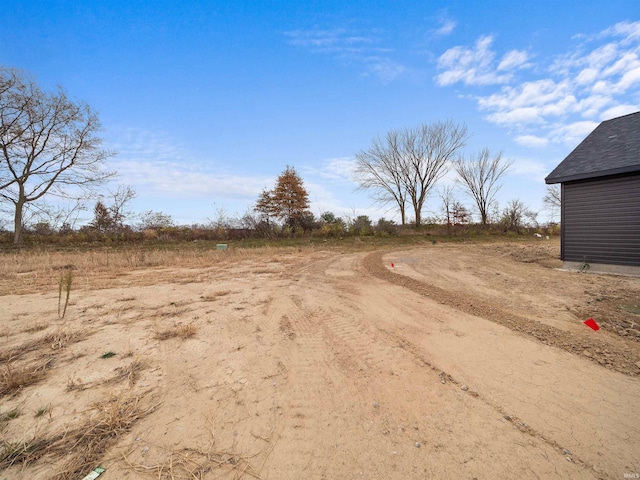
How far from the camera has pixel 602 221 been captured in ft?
26.6

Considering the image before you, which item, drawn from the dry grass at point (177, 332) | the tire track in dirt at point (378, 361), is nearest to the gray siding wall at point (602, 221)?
the tire track in dirt at point (378, 361)

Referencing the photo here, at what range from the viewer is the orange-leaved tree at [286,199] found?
993 inches

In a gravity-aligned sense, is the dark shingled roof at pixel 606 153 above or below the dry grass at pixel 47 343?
above

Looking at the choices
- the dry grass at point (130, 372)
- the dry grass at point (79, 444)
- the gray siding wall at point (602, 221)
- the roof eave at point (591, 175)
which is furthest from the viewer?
the gray siding wall at point (602, 221)

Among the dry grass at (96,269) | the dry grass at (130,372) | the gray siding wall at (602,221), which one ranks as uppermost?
the gray siding wall at (602,221)

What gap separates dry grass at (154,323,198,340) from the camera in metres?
3.52

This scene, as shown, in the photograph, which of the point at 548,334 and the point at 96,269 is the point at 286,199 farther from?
the point at 548,334

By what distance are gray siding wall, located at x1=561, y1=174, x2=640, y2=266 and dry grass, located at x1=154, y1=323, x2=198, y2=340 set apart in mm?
11042

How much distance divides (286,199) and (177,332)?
22.7 metres

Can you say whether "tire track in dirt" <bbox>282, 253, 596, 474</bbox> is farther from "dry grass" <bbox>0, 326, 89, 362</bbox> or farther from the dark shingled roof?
the dark shingled roof

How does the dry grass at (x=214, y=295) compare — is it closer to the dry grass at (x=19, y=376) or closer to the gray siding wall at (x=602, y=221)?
the dry grass at (x=19, y=376)

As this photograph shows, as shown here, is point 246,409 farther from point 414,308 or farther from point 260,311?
point 414,308

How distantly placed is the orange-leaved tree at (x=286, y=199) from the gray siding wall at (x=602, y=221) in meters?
18.3

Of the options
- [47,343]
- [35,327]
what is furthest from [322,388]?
[35,327]
